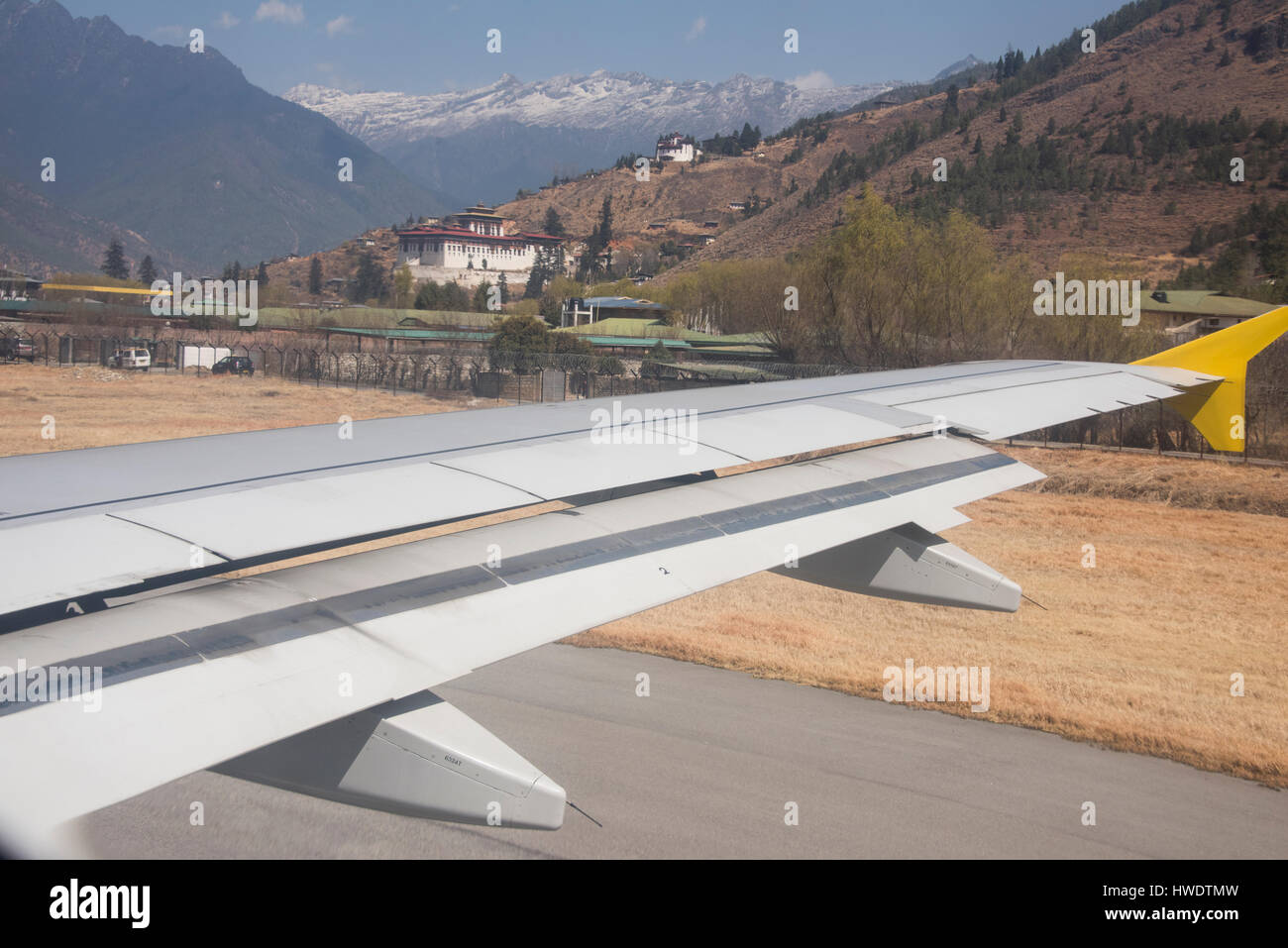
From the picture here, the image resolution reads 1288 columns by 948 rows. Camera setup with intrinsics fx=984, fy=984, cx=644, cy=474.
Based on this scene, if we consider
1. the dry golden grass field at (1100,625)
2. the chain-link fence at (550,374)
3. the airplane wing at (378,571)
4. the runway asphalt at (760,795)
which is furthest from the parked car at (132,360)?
the airplane wing at (378,571)

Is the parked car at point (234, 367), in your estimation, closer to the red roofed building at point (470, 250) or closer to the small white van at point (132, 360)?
the small white van at point (132, 360)

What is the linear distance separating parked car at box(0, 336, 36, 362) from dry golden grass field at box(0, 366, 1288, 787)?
153ft

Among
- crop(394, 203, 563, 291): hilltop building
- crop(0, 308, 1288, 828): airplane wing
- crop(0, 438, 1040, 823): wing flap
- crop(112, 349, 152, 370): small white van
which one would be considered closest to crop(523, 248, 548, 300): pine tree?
crop(394, 203, 563, 291): hilltop building

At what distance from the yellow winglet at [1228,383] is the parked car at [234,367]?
44840 mm

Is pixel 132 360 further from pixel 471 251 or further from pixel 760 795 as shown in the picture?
pixel 471 251

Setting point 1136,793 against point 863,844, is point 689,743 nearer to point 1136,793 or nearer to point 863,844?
point 863,844

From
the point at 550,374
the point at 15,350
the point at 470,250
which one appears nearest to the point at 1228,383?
the point at 550,374

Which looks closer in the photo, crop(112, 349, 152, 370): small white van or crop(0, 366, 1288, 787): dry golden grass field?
crop(0, 366, 1288, 787): dry golden grass field

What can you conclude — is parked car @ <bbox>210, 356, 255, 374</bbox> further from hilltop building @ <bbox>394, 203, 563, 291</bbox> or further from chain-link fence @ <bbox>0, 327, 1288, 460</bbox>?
hilltop building @ <bbox>394, 203, 563, 291</bbox>

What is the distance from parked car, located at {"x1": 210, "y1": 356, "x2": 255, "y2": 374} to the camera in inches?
1794

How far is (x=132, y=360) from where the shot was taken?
49.1 meters

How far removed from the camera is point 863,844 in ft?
15.9

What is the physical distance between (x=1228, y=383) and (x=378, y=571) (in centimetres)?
548
